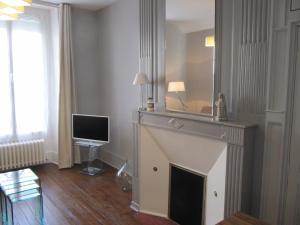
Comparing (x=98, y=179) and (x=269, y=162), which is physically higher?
(x=269, y=162)

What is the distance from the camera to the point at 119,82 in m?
4.22

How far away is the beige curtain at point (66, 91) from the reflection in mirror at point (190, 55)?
6.79ft

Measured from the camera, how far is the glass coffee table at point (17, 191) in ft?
8.35

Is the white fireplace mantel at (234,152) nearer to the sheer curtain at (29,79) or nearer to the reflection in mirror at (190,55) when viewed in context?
the reflection in mirror at (190,55)

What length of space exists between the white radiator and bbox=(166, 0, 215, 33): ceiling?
311 cm

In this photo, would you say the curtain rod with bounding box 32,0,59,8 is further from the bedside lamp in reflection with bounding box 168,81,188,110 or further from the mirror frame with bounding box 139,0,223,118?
the bedside lamp in reflection with bounding box 168,81,188,110

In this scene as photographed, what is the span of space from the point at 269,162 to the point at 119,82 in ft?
9.15

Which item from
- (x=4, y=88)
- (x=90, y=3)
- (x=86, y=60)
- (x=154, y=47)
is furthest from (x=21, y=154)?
(x=154, y=47)

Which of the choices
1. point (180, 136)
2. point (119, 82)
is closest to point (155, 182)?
point (180, 136)

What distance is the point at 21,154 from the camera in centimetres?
419

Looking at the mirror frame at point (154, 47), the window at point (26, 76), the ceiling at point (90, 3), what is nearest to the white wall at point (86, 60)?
the ceiling at point (90, 3)

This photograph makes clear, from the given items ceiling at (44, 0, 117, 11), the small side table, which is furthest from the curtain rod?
the small side table

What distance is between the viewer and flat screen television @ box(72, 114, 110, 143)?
13.2ft

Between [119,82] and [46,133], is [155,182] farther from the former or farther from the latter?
[46,133]
